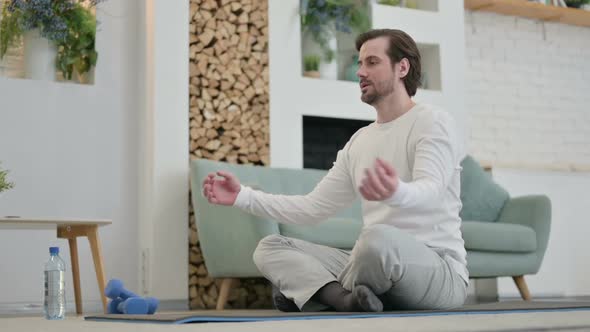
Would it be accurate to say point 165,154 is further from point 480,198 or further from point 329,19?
point 480,198

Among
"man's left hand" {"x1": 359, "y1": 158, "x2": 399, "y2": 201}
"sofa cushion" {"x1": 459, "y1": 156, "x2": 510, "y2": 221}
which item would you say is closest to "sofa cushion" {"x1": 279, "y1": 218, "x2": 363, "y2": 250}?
"sofa cushion" {"x1": 459, "y1": 156, "x2": 510, "y2": 221}

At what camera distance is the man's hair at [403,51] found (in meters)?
2.49

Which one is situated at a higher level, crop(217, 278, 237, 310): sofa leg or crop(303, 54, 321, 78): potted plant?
crop(303, 54, 321, 78): potted plant

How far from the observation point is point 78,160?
167 inches

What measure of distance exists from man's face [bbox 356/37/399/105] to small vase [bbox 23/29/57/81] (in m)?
2.33

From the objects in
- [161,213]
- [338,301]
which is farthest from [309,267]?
[161,213]

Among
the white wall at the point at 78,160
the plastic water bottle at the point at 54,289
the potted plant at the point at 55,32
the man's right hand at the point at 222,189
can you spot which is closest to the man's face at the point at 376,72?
the man's right hand at the point at 222,189

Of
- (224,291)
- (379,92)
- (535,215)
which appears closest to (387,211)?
(379,92)

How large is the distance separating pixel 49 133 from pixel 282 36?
1389 mm

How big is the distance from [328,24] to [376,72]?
2488 mm

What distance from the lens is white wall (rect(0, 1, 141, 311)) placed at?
13.4ft

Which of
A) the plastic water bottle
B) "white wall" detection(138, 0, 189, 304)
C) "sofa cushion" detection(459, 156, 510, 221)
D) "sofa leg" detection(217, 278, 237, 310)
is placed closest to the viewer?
the plastic water bottle

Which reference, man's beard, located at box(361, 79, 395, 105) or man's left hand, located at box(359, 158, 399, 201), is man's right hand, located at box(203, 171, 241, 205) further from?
man's left hand, located at box(359, 158, 399, 201)

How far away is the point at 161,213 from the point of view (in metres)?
4.25
